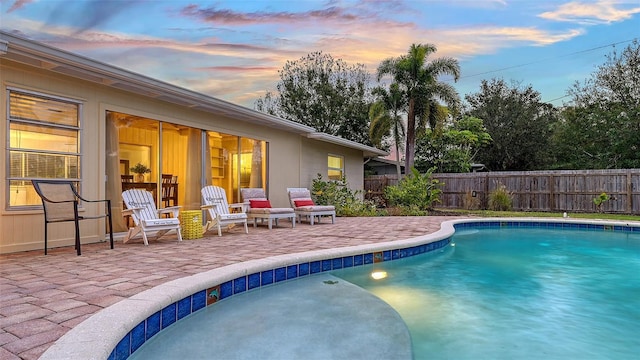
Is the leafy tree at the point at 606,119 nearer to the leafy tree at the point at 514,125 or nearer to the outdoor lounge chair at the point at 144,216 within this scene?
the leafy tree at the point at 514,125

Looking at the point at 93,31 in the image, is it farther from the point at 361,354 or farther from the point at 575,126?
the point at 575,126

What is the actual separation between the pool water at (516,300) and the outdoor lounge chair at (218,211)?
10.0 feet

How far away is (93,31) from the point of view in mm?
9914

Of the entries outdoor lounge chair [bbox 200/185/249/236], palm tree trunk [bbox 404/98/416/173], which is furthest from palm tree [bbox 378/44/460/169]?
outdoor lounge chair [bbox 200/185/249/236]

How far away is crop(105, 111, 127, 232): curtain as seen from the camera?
653 cm

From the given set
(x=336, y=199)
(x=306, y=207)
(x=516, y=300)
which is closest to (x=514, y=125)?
(x=336, y=199)

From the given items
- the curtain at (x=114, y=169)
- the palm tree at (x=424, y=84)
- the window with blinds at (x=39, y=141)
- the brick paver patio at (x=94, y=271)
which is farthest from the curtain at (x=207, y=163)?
the palm tree at (x=424, y=84)

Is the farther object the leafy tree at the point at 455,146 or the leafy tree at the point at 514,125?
the leafy tree at the point at 514,125

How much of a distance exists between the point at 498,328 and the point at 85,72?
6092 millimetres

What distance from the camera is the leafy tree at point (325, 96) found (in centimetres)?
2555

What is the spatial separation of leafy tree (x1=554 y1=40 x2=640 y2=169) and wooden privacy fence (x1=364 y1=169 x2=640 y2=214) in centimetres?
733

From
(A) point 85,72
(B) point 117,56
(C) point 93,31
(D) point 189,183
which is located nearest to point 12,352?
(A) point 85,72

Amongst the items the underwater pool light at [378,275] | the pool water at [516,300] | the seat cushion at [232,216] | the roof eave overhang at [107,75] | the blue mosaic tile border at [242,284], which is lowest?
the pool water at [516,300]

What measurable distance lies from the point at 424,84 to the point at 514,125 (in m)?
11.8
